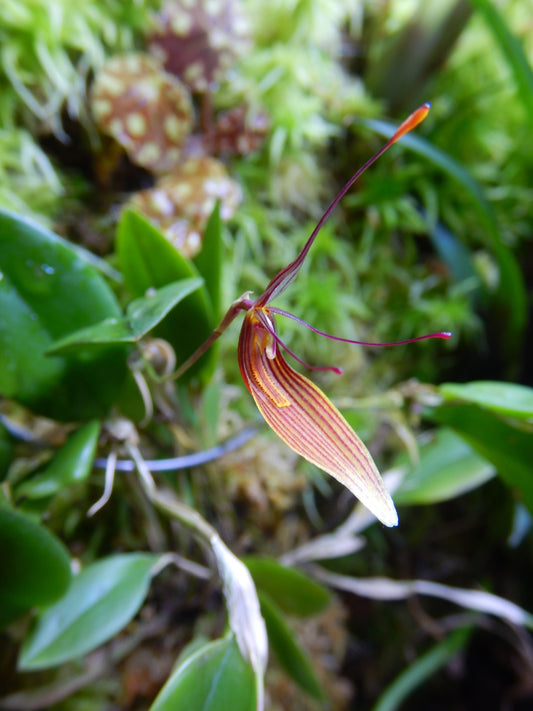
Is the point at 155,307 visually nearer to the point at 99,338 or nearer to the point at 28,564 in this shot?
the point at 99,338

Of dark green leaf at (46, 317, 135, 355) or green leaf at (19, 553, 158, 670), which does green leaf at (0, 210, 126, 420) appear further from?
green leaf at (19, 553, 158, 670)

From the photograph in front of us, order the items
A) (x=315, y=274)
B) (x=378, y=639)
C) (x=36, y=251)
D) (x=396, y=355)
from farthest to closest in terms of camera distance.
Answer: (x=378, y=639), (x=396, y=355), (x=315, y=274), (x=36, y=251)

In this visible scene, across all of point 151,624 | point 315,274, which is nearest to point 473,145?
point 315,274

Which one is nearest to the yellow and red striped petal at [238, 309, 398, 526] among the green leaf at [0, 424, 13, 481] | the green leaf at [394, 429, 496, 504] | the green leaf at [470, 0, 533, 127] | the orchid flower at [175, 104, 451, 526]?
the orchid flower at [175, 104, 451, 526]

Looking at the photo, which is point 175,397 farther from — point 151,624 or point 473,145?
point 473,145

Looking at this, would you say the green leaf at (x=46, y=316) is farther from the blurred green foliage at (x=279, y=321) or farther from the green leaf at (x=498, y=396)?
the green leaf at (x=498, y=396)

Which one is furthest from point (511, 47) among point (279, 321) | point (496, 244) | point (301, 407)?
point (301, 407)
